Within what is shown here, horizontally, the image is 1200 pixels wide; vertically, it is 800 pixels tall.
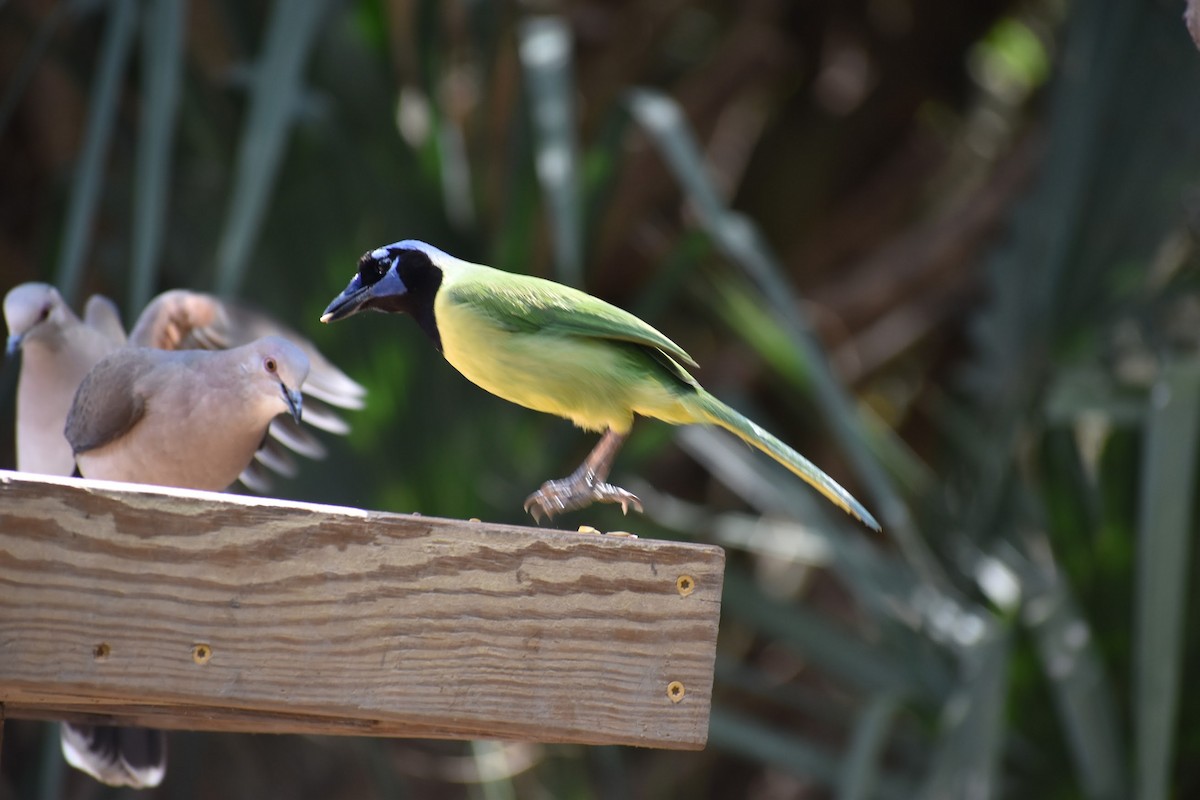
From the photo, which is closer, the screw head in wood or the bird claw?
the screw head in wood

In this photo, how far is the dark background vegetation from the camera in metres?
3.22

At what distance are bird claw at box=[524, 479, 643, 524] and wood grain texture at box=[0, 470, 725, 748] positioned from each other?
18 cm

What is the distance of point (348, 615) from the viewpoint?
65.2 inches

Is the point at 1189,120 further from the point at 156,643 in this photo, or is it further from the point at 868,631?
the point at 156,643

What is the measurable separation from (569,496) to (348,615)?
1.14 feet

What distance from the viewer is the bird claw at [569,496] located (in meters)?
1.87

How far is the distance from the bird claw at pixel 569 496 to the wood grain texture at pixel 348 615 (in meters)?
0.18

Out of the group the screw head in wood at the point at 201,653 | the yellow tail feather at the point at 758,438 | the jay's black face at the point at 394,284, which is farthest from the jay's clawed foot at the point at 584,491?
the screw head in wood at the point at 201,653

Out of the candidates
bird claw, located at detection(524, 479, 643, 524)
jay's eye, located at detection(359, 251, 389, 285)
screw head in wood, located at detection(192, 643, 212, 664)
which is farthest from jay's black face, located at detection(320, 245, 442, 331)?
screw head in wood, located at detection(192, 643, 212, 664)

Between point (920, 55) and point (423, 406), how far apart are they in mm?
2853

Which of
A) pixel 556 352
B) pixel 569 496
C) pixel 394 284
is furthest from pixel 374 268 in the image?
pixel 569 496

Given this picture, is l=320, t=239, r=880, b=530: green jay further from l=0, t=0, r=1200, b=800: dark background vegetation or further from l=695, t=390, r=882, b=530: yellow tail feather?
l=0, t=0, r=1200, b=800: dark background vegetation

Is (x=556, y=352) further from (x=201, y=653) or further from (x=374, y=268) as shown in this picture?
(x=201, y=653)

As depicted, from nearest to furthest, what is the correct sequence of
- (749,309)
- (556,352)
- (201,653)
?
1. (201,653)
2. (556,352)
3. (749,309)
